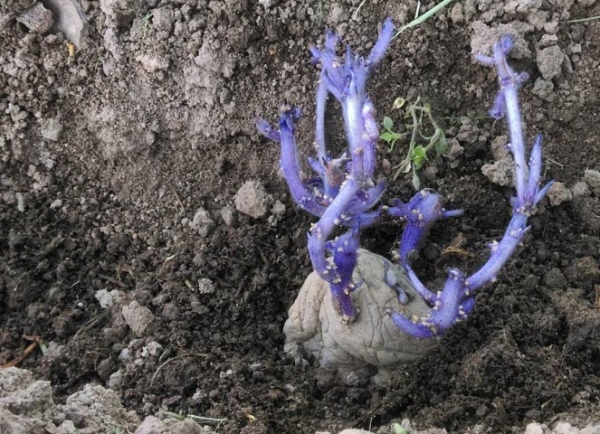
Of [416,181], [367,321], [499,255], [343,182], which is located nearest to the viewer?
[343,182]

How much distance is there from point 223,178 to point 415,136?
682 mm

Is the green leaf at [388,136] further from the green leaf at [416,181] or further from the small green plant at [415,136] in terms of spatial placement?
the green leaf at [416,181]

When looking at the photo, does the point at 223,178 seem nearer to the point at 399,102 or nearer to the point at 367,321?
the point at 399,102

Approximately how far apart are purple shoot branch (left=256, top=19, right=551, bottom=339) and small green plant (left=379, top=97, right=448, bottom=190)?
0.28m

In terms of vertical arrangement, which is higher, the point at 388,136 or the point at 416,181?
the point at 388,136

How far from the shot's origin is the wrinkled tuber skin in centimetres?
202

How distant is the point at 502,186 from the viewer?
243cm

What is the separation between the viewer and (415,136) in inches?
96.7

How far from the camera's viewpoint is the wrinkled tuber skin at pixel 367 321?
6.64 ft

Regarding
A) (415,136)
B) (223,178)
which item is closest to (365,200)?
(415,136)

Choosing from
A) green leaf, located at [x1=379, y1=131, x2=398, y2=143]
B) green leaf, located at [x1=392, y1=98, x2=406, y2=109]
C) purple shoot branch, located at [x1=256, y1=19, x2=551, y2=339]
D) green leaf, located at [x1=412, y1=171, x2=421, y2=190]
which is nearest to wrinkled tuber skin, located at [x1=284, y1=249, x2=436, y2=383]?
purple shoot branch, located at [x1=256, y1=19, x2=551, y2=339]

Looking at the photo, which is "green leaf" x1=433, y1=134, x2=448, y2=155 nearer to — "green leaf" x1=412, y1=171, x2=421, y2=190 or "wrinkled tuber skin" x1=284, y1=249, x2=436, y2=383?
"green leaf" x1=412, y1=171, x2=421, y2=190

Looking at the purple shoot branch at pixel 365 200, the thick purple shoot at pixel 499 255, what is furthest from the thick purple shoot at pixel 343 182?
the thick purple shoot at pixel 499 255

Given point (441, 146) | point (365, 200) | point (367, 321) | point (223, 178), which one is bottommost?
point (367, 321)
